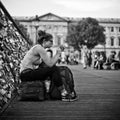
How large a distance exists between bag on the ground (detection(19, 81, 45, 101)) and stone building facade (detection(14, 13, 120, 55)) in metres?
61.9

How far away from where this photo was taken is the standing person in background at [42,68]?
13.8 feet

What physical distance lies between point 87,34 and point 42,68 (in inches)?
1835

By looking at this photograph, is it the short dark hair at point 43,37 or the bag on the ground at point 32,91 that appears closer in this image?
the bag on the ground at point 32,91

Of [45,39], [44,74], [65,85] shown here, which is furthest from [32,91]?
[45,39]

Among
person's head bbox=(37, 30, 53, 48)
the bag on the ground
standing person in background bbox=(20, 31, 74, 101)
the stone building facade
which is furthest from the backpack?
the stone building facade

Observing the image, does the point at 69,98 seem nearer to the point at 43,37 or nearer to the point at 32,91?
the point at 32,91

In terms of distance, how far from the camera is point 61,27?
6850 cm

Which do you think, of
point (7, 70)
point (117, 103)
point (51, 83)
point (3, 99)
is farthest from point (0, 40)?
point (117, 103)

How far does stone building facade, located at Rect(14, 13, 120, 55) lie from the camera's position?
67688 millimetres

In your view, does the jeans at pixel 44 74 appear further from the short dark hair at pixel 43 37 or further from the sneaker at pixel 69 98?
the short dark hair at pixel 43 37

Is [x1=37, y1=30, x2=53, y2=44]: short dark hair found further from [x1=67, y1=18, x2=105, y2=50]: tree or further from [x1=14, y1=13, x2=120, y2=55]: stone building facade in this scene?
[x1=14, y1=13, x2=120, y2=55]: stone building facade

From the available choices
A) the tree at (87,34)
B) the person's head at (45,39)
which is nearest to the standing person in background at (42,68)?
the person's head at (45,39)

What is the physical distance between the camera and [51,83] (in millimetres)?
4320

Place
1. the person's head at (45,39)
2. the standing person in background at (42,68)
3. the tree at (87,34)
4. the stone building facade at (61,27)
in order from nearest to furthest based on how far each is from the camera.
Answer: the standing person in background at (42,68), the person's head at (45,39), the tree at (87,34), the stone building facade at (61,27)
